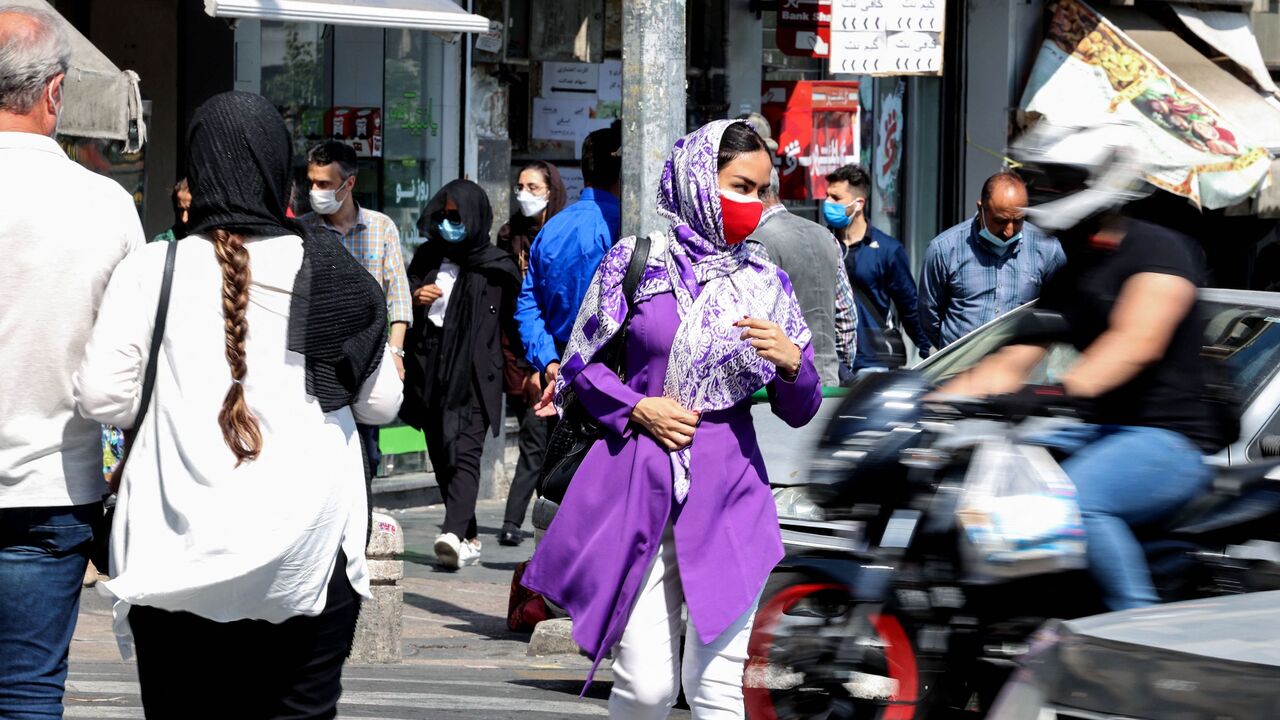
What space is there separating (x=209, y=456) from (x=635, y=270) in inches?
60.4

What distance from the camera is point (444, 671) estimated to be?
293 inches

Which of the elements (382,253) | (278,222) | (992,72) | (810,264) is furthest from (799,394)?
(992,72)

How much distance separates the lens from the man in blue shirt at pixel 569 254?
25.2 ft

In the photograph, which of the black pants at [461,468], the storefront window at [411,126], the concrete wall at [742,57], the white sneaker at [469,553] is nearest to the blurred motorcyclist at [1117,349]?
the black pants at [461,468]

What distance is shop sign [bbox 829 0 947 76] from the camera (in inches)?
512

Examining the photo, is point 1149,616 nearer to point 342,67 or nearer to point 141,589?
point 141,589

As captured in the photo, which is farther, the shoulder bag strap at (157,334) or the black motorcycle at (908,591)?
the black motorcycle at (908,591)

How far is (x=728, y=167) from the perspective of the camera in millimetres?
4902

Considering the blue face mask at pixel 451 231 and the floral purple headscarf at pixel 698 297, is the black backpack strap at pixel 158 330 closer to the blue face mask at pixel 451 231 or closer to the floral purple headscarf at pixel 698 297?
the floral purple headscarf at pixel 698 297

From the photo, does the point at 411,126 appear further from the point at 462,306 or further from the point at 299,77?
the point at 462,306

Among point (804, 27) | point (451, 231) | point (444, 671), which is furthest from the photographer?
point (804, 27)

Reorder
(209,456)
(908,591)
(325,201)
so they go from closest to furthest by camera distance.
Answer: (209,456)
(908,591)
(325,201)

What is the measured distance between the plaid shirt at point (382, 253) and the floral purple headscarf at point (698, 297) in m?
4.22

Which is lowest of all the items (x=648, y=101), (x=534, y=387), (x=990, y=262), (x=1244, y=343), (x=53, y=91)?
(x=534, y=387)
